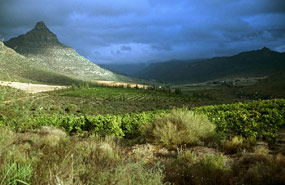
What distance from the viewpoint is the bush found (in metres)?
7.74

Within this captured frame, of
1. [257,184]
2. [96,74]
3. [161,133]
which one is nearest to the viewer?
[257,184]

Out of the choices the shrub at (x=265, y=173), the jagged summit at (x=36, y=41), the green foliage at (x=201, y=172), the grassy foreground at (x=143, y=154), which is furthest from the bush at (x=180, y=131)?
the jagged summit at (x=36, y=41)

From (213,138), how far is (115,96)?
69.4 m

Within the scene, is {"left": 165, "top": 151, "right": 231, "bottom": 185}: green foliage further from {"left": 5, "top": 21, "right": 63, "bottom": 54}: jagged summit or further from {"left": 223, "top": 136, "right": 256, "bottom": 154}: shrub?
{"left": 5, "top": 21, "right": 63, "bottom": 54}: jagged summit

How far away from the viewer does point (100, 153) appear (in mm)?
5367

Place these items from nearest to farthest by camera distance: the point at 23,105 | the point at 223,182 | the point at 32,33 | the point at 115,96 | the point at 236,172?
1. the point at 23,105
2. the point at 223,182
3. the point at 236,172
4. the point at 115,96
5. the point at 32,33

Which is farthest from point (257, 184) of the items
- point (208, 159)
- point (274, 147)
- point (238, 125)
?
point (238, 125)

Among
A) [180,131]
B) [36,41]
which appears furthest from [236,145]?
[36,41]

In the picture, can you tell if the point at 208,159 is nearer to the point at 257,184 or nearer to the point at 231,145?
the point at 257,184

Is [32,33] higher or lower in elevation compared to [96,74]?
higher

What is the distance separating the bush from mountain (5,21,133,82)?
479 ft

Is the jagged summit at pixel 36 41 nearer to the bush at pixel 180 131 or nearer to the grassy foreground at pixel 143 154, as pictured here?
the bush at pixel 180 131

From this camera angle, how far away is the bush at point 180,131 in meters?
7.74

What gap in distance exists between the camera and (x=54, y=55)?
543ft
